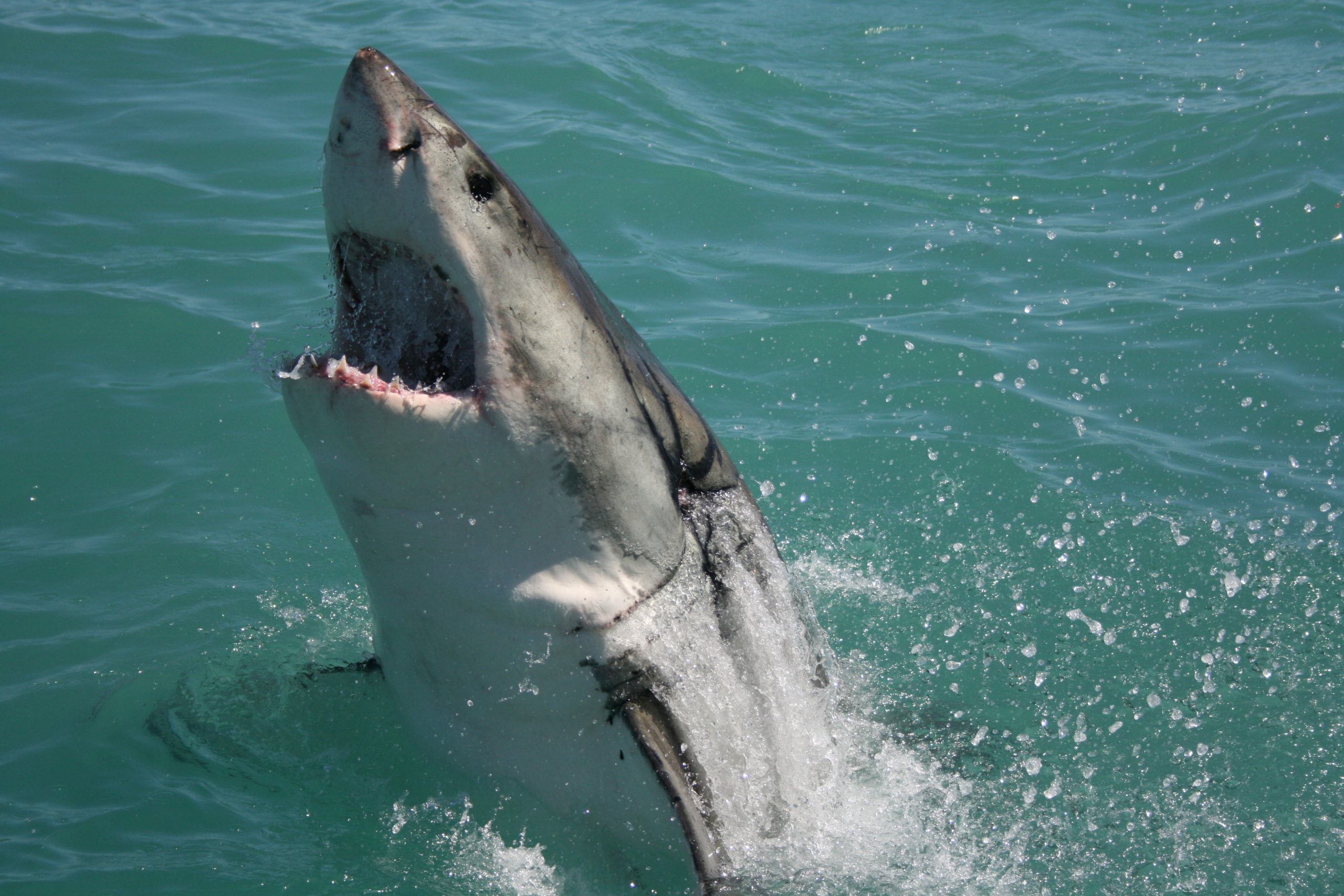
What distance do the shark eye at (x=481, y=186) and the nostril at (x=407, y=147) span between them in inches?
5.6

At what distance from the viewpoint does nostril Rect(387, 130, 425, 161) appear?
2.64 metres

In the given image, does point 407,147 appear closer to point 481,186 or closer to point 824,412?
point 481,186

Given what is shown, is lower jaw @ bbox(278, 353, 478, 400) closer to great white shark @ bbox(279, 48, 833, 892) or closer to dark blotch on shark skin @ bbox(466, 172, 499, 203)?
great white shark @ bbox(279, 48, 833, 892)

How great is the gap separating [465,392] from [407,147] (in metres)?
0.58

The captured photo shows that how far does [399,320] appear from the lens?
9.46ft

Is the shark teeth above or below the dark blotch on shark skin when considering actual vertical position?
below

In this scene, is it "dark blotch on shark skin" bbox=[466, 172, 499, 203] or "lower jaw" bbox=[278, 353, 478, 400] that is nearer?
"lower jaw" bbox=[278, 353, 478, 400]

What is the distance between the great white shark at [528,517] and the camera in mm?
2695

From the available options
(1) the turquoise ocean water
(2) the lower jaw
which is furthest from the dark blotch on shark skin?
(1) the turquoise ocean water

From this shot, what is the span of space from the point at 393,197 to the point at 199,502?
3.34 metres

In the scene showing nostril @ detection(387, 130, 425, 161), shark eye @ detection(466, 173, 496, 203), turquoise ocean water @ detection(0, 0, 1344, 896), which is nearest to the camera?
nostril @ detection(387, 130, 425, 161)

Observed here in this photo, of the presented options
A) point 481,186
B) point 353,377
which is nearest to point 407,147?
point 481,186

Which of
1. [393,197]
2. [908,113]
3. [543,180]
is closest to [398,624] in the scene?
[393,197]

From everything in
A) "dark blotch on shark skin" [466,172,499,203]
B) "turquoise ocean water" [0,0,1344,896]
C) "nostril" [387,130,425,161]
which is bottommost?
"turquoise ocean water" [0,0,1344,896]
